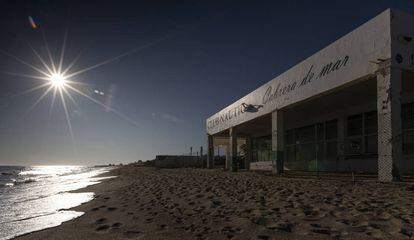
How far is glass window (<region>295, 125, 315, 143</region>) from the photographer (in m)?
24.6

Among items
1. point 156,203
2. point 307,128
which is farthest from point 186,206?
point 307,128

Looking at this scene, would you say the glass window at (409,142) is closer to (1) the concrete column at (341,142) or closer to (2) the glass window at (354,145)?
(2) the glass window at (354,145)

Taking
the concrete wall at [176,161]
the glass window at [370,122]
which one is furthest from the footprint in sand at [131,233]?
the concrete wall at [176,161]

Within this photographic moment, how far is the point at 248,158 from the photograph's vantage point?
116 ft

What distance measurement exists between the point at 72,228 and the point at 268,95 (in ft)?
56.3

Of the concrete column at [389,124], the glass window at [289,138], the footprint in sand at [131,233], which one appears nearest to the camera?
the footprint in sand at [131,233]

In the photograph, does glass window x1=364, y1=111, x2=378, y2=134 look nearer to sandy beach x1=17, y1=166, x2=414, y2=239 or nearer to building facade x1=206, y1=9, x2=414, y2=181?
building facade x1=206, y1=9, x2=414, y2=181

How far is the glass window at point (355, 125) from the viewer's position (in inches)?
761

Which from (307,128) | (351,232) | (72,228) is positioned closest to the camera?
(351,232)

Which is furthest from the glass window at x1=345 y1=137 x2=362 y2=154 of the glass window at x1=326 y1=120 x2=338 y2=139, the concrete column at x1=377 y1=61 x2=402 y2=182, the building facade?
the concrete column at x1=377 y1=61 x2=402 y2=182

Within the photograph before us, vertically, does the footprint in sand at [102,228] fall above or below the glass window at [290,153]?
below

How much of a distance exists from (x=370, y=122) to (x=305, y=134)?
7422 mm

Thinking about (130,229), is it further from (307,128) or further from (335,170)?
(307,128)

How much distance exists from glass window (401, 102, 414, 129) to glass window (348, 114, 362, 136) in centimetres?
290
